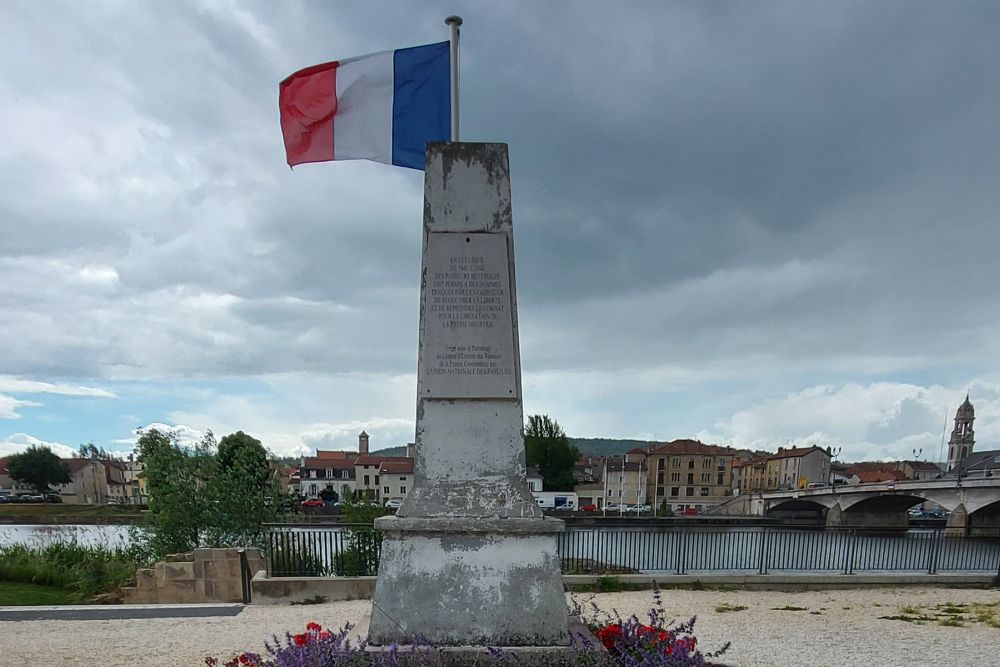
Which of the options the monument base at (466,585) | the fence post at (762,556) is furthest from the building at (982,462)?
the monument base at (466,585)

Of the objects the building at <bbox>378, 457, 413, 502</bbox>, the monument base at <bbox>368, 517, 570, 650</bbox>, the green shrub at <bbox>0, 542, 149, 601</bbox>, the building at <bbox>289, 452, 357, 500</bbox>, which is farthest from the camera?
the building at <bbox>289, 452, 357, 500</bbox>

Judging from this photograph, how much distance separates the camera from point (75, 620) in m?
7.41

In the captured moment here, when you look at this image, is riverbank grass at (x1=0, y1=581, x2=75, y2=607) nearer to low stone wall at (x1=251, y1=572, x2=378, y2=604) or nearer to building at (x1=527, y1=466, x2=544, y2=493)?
low stone wall at (x1=251, y1=572, x2=378, y2=604)

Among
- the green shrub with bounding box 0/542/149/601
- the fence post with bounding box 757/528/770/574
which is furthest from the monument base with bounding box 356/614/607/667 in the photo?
the fence post with bounding box 757/528/770/574

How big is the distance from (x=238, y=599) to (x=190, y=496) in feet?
8.60

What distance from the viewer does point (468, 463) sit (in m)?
3.90

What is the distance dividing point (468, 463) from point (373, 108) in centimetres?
315

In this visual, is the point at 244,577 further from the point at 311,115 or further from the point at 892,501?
the point at 892,501

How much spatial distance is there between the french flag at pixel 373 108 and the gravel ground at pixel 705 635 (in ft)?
17.8

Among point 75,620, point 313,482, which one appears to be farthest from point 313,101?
point 313,482

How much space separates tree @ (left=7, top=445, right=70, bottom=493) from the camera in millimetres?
68062

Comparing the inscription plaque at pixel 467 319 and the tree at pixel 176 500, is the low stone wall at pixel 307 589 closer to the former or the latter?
the tree at pixel 176 500

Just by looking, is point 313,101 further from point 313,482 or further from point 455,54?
point 313,482

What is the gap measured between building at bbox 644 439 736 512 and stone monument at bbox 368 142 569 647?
250ft
